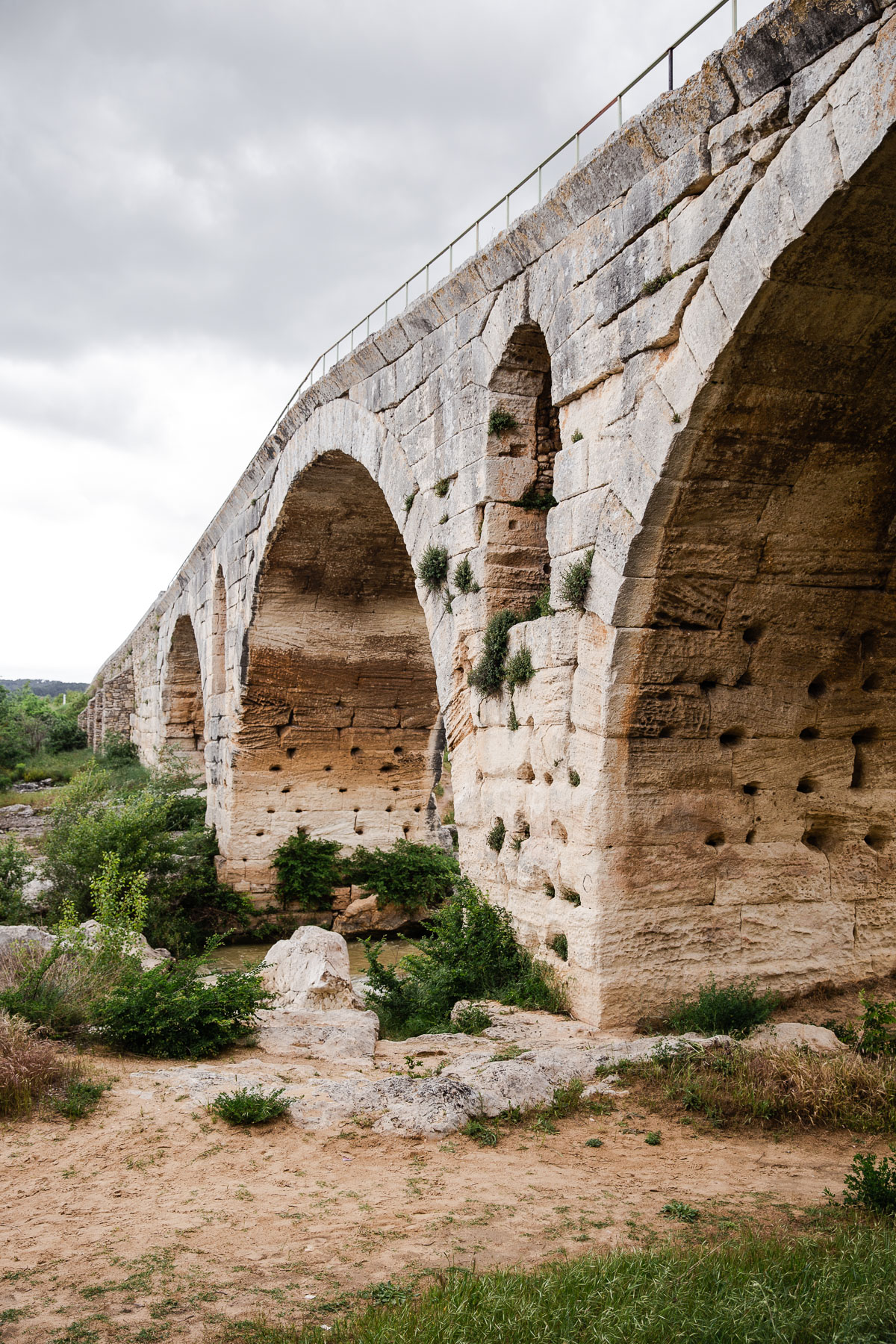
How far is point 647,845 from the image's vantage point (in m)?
5.33

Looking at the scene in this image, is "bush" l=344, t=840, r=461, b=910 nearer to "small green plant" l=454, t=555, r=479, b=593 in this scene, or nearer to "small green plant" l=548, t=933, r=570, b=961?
"small green plant" l=454, t=555, r=479, b=593

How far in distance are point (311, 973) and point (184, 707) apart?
47.9 feet

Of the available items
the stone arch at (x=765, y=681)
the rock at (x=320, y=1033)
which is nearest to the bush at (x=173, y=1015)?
the rock at (x=320, y=1033)

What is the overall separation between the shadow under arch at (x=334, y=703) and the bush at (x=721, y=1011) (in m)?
7.02

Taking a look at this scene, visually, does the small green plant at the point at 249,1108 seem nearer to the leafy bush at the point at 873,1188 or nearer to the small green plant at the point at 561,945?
the small green plant at the point at 561,945

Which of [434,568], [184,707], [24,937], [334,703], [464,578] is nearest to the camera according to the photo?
[24,937]

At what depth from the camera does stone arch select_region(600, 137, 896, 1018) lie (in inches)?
185

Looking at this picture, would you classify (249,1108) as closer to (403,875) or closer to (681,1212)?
(681,1212)

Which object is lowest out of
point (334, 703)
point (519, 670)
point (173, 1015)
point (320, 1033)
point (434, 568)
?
point (320, 1033)

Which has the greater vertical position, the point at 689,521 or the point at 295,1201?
the point at 689,521

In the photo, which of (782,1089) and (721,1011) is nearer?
(782,1089)

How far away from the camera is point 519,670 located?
20.0ft

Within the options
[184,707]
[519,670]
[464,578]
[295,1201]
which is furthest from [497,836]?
[184,707]

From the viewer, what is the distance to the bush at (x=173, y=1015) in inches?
207
